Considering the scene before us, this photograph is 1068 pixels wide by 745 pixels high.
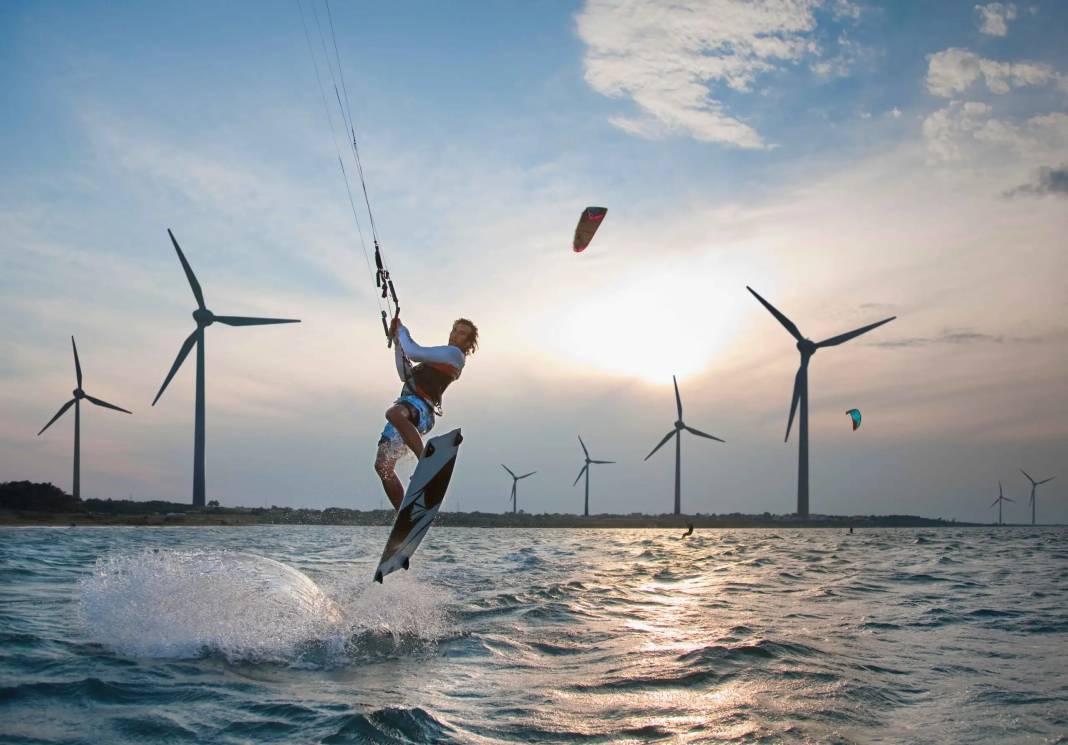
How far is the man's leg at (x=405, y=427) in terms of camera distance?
11.2 metres

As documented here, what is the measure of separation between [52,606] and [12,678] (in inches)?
195

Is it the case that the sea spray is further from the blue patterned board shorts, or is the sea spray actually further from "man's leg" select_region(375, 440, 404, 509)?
the blue patterned board shorts

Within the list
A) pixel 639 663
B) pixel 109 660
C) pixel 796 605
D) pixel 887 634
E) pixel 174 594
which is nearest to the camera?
pixel 109 660

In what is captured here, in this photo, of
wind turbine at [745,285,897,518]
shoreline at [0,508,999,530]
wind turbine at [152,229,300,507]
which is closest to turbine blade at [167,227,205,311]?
wind turbine at [152,229,300,507]

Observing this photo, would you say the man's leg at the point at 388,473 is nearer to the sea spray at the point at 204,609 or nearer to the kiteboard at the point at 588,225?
the sea spray at the point at 204,609

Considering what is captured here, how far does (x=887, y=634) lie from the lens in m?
11.6

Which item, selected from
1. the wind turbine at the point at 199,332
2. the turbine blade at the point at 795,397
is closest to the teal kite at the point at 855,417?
the turbine blade at the point at 795,397

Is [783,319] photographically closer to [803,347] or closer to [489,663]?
[803,347]

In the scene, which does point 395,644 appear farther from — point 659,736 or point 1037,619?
point 1037,619

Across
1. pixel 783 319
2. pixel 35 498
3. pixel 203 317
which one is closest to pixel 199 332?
pixel 203 317

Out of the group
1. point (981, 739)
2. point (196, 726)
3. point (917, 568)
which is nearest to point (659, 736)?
point (981, 739)

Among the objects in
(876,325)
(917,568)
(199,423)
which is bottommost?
(917,568)

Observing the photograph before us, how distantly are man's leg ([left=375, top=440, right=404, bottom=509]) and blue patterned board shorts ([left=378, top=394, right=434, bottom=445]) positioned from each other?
9 cm

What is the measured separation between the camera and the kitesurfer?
36.9 ft
